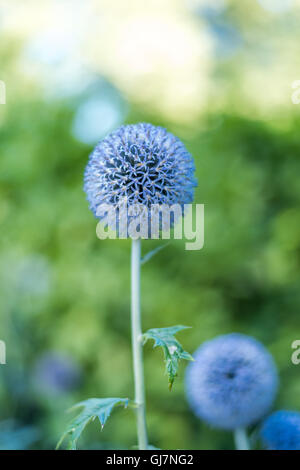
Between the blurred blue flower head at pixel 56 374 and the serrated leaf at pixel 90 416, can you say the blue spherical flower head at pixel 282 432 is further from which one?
the blurred blue flower head at pixel 56 374

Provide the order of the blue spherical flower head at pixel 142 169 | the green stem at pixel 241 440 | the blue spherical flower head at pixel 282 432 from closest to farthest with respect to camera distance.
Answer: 1. the blue spherical flower head at pixel 142 169
2. the blue spherical flower head at pixel 282 432
3. the green stem at pixel 241 440

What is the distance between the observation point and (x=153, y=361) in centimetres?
240

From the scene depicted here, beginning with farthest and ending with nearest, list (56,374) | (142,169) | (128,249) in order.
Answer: (128,249) < (56,374) < (142,169)

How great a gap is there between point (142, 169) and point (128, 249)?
68.7 inches

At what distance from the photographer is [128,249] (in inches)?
104

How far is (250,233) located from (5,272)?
4.80 ft

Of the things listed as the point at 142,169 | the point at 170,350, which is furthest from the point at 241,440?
the point at 142,169

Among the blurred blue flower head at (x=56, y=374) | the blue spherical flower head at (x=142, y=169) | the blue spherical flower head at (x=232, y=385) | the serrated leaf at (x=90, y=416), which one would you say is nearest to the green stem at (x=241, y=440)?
the blue spherical flower head at (x=232, y=385)

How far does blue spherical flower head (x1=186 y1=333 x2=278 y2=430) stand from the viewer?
1.25 m

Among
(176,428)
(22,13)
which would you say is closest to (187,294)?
(176,428)

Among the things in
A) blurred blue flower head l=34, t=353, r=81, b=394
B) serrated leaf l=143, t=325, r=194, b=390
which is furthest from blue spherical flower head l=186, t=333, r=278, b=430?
blurred blue flower head l=34, t=353, r=81, b=394

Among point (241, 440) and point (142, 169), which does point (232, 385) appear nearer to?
point (241, 440)

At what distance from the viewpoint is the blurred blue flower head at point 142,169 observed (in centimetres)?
89

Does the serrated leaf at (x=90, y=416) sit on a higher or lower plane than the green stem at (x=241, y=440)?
higher
